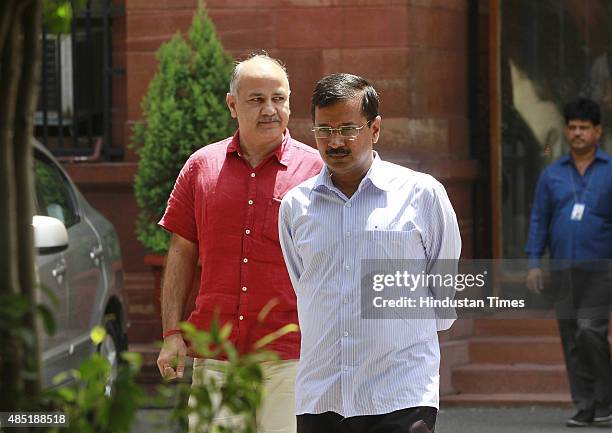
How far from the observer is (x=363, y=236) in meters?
4.96

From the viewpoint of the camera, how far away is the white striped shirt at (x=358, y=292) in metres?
4.89

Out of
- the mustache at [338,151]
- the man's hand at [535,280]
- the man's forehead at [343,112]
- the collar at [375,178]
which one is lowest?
the man's hand at [535,280]

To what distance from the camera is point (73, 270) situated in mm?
8648

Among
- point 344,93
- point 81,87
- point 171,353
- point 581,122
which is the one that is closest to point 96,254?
point 581,122

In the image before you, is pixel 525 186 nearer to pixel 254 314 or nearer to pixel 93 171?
pixel 93 171

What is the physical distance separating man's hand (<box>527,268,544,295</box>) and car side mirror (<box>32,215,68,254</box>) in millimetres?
3376

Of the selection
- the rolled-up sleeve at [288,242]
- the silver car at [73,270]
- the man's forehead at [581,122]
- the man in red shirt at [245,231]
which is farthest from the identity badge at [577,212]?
the rolled-up sleeve at [288,242]

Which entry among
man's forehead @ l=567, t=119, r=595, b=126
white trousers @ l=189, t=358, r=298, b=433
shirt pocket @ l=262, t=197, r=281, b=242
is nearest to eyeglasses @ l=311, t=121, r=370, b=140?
shirt pocket @ l=262, t=197, r=281, b=242

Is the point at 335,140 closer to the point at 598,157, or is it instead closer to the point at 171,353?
the point at 171,353

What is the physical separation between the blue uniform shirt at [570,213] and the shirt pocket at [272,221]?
434 centimetres

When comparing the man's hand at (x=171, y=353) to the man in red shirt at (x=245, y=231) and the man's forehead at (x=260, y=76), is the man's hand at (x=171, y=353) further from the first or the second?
the man's forehead at (x=260, y=76)

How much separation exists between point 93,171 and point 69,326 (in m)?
3.39

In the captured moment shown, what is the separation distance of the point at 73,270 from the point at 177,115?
2231mm

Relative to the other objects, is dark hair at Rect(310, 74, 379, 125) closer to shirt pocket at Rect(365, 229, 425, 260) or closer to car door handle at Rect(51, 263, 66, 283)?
shirt pocket at Rect(365, 229, 425, 260)
